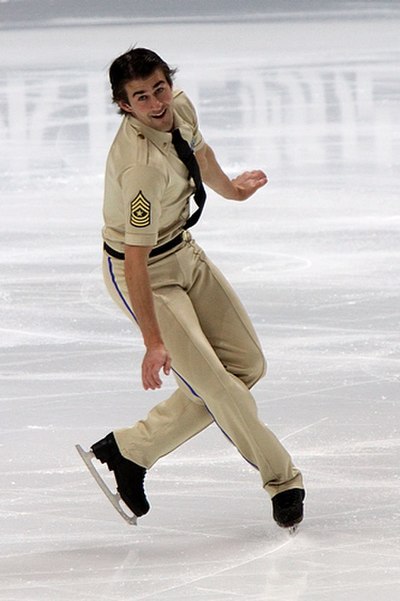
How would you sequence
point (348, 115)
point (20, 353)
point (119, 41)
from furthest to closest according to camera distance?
1. point (119, 41)
2. point (348, 115)
3. point (20, 353)

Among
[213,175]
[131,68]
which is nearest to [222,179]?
[213,175]

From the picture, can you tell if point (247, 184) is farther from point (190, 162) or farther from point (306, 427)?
point (306, 427)

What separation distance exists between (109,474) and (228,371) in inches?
21.0

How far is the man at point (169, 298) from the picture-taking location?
2947mm

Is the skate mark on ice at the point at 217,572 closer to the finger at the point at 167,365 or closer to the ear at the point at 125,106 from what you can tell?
the finger at the point at 167,365

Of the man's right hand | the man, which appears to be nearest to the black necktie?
the man

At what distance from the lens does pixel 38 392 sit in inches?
163

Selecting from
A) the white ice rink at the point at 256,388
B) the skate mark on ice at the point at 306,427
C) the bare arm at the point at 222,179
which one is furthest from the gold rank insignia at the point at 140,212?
the skate mark on ice at the point at 306,427

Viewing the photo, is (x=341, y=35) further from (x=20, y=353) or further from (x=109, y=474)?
(x=109, y=474)

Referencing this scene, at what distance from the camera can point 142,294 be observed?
116 inches

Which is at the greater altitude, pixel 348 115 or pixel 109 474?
pixel 109 474

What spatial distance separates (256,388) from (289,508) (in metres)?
1.07

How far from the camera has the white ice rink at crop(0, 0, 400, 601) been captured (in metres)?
2.97

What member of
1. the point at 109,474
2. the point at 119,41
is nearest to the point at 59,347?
the point at 109,474
